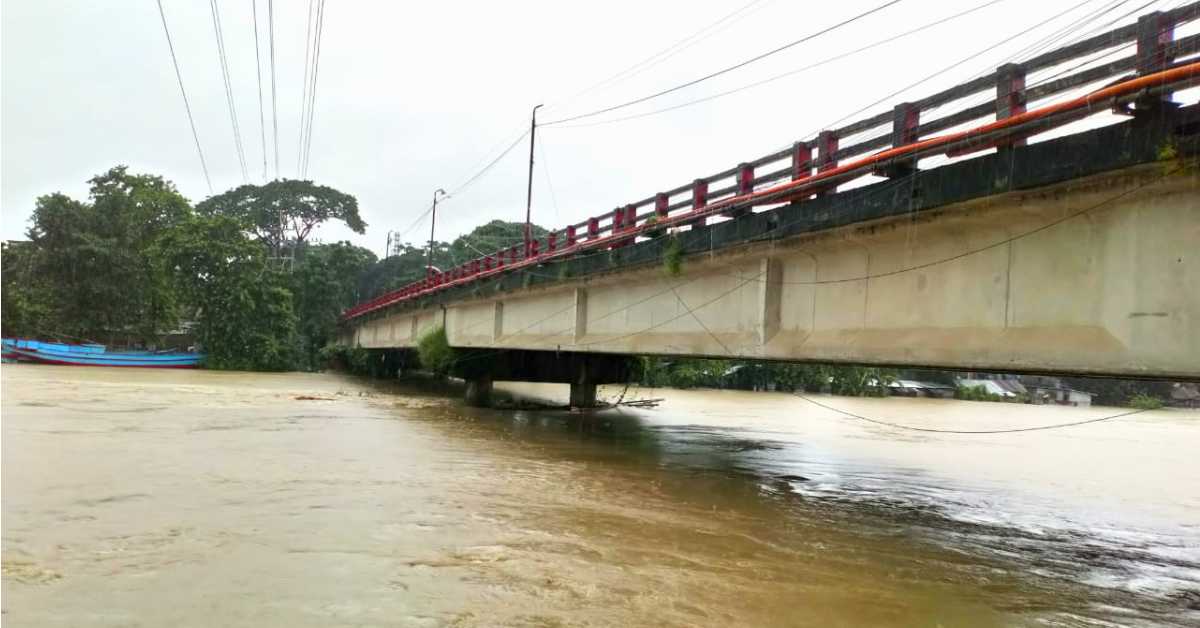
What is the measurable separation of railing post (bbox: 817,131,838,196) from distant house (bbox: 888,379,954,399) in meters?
61.4

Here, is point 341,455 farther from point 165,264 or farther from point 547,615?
point 165,264

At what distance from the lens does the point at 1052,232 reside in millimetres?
7875

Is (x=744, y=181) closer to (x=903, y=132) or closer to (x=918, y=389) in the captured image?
(x=903, y=132)

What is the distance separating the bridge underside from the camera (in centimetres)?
679

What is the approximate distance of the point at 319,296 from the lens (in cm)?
6247

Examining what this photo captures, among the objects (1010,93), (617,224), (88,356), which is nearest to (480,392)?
(617,224)

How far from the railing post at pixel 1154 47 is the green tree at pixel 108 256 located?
5649 cm

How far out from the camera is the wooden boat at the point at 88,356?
47812 mm

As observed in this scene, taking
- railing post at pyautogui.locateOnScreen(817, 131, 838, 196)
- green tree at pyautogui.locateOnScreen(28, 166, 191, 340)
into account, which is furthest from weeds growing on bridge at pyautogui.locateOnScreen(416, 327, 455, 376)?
green tree at pyautogui.locateOnScreen(28, 166, 191, 340)

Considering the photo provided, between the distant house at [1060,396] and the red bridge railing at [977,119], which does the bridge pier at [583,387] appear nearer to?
the red bridge railing at [977,119]

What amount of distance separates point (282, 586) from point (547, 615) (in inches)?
90.7

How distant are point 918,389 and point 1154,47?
68.1 meters

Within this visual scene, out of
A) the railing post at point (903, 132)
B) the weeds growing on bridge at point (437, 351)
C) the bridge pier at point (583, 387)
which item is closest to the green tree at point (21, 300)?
the weeds growing on bridge at point (437, 351)

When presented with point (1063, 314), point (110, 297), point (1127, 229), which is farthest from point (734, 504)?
point (110, 297)
